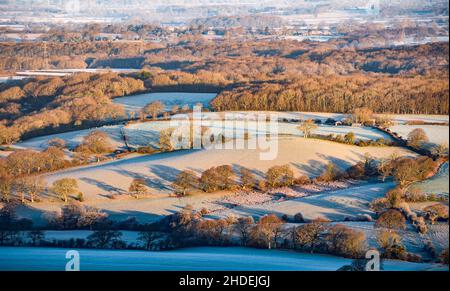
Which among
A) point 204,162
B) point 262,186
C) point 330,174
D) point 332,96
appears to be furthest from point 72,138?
point 332,96

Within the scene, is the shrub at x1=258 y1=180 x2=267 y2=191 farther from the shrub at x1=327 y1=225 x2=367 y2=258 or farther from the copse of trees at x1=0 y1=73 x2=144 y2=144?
the copse of trees at x1=0 y1=73 x2=144 y2=144

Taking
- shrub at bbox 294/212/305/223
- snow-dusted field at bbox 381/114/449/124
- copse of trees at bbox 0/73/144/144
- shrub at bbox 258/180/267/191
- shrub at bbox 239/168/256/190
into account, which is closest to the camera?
shrub at bbox 294/212/305/223

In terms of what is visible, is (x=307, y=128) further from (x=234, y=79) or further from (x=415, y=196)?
(x=234, y=79)

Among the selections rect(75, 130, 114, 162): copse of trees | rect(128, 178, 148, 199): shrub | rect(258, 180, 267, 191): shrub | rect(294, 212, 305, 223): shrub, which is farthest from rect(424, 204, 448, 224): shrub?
rect(75, 130, 114, 162): copse of trees

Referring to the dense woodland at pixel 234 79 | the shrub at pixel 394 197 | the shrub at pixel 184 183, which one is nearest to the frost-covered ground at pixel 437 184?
the shrub at pixel 394 197

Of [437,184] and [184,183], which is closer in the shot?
[437,184]
